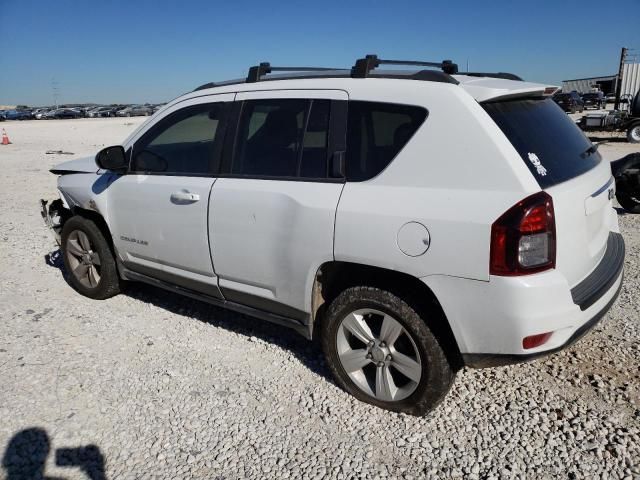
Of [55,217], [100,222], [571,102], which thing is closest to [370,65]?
[100,222]

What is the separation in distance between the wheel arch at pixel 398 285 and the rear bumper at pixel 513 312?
4.6 inches

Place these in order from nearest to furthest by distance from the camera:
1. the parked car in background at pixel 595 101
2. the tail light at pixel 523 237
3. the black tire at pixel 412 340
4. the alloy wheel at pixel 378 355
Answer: the tail light at pixel 523 237 < the black tire at pixel 412 340 < the alloy wheel at pixel 378 355 < the parked car in background at pixel 595 101

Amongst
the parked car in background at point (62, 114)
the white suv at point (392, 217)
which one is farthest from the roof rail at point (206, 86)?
the parked car in background at point (62, 114)

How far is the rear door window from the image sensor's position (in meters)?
2.69

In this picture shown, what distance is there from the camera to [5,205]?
353 inches

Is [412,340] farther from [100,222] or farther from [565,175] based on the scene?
[100,222]

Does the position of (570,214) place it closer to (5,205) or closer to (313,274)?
(313,274)

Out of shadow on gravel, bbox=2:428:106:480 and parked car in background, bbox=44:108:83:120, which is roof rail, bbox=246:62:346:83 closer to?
shadow on gravel, bbox=2:428:106:480

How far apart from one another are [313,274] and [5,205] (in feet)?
26.9

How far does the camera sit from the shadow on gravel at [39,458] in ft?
8.41

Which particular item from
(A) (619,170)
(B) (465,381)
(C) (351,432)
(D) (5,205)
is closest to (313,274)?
Answer: (C) (351,432)

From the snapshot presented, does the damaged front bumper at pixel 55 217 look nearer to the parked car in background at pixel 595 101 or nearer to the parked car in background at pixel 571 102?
the parked car in background at pixel 571 102

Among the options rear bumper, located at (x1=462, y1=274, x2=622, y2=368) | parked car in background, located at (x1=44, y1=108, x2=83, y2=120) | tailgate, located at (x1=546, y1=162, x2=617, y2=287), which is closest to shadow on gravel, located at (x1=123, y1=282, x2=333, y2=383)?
rear bumper, located at (x1=462, y1=274, x2=622, y2=368)

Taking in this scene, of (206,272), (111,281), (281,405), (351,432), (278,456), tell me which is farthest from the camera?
(111,281)
